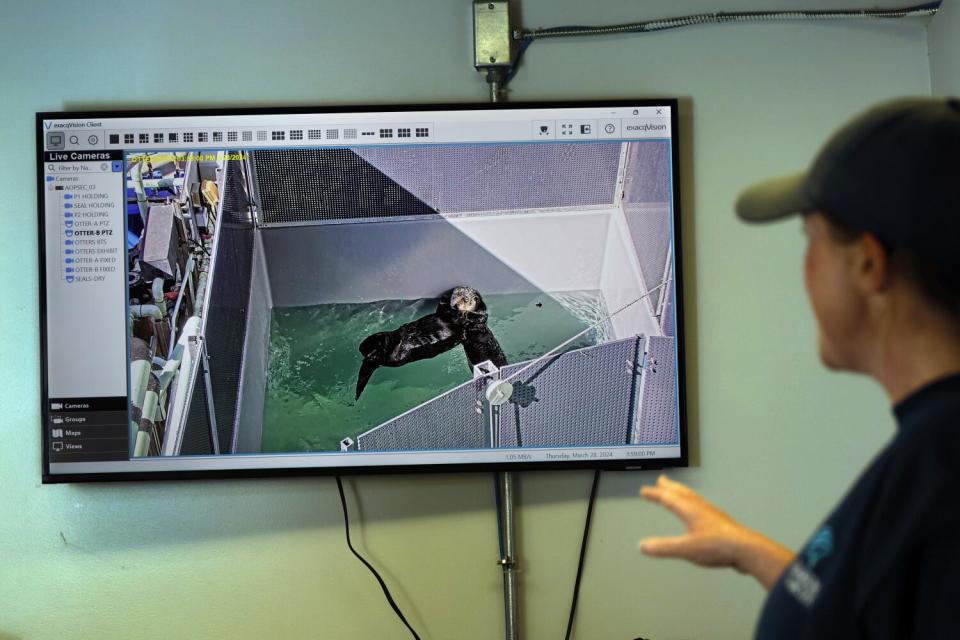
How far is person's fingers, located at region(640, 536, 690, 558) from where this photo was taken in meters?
1.04

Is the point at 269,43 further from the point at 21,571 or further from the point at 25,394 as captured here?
the point at 21,571

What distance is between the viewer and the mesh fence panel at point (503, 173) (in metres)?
2.06

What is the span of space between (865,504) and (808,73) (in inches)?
63.1

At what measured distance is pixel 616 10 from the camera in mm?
2139

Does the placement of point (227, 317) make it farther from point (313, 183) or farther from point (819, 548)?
point (819, 548)

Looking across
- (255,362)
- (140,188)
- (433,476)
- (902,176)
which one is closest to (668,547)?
(902,176)

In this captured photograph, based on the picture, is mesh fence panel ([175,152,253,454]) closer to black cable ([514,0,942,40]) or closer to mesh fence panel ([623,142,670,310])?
black cable ([514,0,942,40])

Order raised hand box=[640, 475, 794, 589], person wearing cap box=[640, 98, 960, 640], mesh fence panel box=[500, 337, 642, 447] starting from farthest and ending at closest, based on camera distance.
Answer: mesh fence panel box=[500, 337, 642, 447] → raised hand box=[640, 475, 794, 589] → person wearing cap box=[640, 98, 960, 640]

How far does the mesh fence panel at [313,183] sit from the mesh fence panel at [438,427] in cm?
46

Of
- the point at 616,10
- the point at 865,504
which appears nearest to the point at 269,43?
the point at 616,10

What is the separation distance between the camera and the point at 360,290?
6.79 ft

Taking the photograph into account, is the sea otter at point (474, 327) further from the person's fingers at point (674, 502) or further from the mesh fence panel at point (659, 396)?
the person's fingers at point (674, 502)

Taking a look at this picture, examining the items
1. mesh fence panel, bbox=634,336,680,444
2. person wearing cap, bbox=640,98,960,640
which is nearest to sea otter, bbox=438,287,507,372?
mesh fence panel, bbox=634,336,680,444

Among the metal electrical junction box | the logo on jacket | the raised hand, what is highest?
the metal electrical junction box
